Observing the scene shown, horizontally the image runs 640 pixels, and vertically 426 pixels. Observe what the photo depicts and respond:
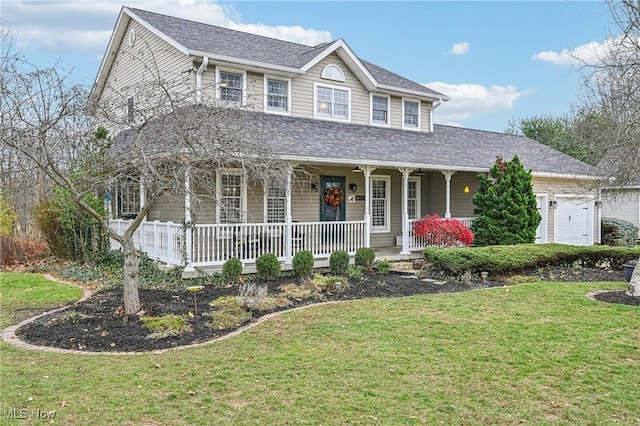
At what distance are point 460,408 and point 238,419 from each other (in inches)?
76.1

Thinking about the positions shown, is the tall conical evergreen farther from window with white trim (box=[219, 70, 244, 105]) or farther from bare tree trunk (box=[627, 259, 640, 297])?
window with white trim (box=[219, 70, 244, 105])

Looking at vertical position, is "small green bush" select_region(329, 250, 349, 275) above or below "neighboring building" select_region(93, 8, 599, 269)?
below

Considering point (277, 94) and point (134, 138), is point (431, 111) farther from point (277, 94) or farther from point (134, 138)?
point (134, 138)

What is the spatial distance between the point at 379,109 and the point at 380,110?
6 cm

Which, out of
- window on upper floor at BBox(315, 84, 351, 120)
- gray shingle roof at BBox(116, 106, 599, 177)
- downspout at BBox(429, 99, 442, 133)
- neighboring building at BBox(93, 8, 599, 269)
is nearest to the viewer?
gray shingle roof at BBox(116, 106, 599, 177)

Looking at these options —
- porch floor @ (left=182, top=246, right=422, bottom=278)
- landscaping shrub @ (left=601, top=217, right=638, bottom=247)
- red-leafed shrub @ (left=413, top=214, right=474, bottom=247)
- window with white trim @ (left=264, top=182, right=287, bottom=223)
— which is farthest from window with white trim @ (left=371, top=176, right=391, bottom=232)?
landscaping shrub @ (left=601, top=217, right=638, bottom=247)

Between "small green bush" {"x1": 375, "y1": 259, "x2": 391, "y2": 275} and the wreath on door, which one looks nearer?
"small green bush" {"x1": 375, "y1": 259, "x2": 391, "y2": 275}

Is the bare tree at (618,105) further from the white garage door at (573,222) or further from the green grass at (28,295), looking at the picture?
the green grass at (28,295)

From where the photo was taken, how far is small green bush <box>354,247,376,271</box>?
40.4 ft

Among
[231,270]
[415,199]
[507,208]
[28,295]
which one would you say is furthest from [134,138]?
[415,199]

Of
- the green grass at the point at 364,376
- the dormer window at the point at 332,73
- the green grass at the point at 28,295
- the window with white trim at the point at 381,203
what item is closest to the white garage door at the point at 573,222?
the window with white trim at the point at 381,203

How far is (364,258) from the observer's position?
1229 cm

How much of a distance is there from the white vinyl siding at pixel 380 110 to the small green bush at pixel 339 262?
658 centimetres

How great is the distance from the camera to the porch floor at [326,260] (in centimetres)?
1070
